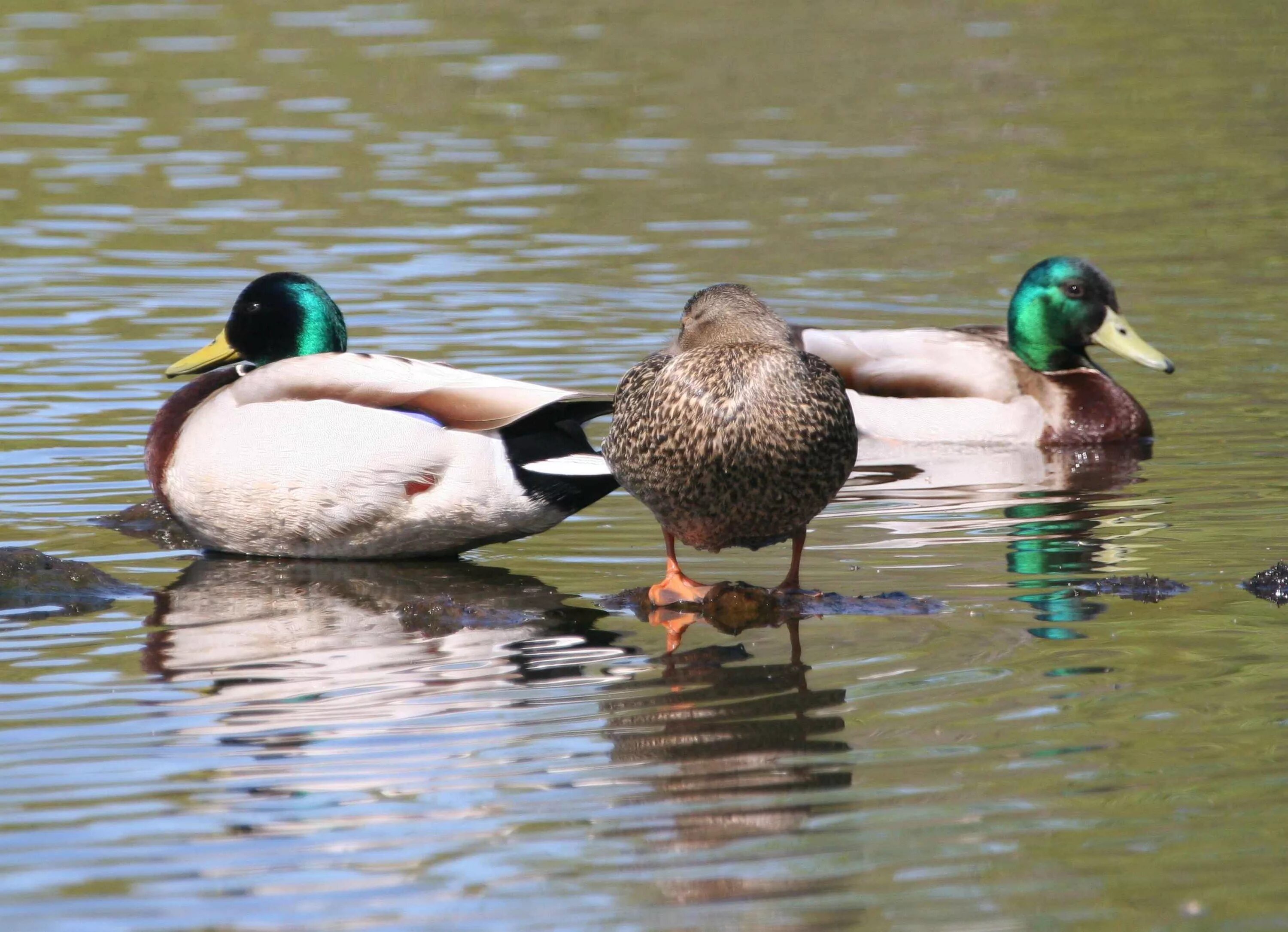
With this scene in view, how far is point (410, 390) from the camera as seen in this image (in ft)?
20.8

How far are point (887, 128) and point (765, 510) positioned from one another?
37.0ft

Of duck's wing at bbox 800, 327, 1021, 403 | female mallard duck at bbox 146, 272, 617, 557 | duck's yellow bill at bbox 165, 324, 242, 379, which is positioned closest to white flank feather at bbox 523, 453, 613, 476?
female mallard duck at bbox 146, 272, 617, 557

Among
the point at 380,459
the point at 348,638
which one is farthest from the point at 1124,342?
the point at 348,638

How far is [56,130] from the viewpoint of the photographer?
54.4 feet

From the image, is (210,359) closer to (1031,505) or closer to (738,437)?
(738,437)

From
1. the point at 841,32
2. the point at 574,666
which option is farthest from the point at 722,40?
the point at 574,666

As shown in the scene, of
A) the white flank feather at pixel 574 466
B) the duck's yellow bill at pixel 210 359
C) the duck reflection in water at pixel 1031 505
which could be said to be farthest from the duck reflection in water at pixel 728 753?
the duck's yellow bill at pixel 210 359

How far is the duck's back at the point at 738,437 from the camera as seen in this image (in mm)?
5156

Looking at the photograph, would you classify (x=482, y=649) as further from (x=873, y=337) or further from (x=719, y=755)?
(x=873, y=337)

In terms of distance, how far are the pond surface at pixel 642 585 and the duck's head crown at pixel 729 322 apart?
0.80 m

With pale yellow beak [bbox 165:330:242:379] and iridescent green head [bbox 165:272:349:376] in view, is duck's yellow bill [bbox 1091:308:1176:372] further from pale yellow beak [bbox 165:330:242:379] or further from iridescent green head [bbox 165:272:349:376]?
pale yellow beak [bbox 165:330:242:379]

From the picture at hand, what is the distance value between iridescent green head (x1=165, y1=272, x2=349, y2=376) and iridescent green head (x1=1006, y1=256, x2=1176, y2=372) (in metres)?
3.61

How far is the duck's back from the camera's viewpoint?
5156mm

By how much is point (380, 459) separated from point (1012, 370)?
12.5ft
